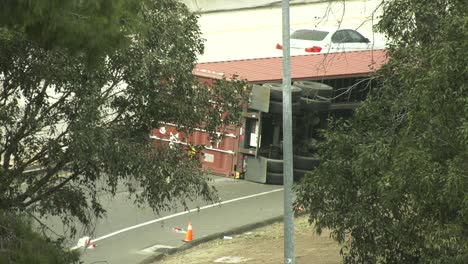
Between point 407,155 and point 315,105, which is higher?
point 315,105

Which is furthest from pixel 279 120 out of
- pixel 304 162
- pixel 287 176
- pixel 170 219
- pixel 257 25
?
pixel 257 25

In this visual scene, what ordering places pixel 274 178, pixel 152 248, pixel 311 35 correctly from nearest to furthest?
pixel 152 248 → pixel 274 178 → pixel 311 35

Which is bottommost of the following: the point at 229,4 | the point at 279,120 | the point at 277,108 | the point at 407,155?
the point at 407,155

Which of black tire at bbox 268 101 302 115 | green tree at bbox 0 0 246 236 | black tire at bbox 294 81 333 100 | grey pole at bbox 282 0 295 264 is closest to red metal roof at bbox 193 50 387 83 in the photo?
black tire at bbox 294 81 333 100

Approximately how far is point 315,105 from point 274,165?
75.8 inches

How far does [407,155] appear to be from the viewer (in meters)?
9.31

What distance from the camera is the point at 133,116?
11000 mm

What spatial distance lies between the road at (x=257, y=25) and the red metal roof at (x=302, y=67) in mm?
9180

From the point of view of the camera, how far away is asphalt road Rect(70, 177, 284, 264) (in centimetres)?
1716

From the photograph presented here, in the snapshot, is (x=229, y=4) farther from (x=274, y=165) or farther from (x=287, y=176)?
(x=287, y=176)

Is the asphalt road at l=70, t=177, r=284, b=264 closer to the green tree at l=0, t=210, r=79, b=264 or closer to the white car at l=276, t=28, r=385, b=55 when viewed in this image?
the white car at l=276, t=28, r=385, b=55

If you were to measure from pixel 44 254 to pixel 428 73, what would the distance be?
4568 mm

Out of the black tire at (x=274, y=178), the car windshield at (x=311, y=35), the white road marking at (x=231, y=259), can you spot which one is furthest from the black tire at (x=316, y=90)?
the car windshield at (x=311, y=35)

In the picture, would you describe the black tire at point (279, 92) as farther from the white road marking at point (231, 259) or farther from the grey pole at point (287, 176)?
the grey pole at point (287, 176)
